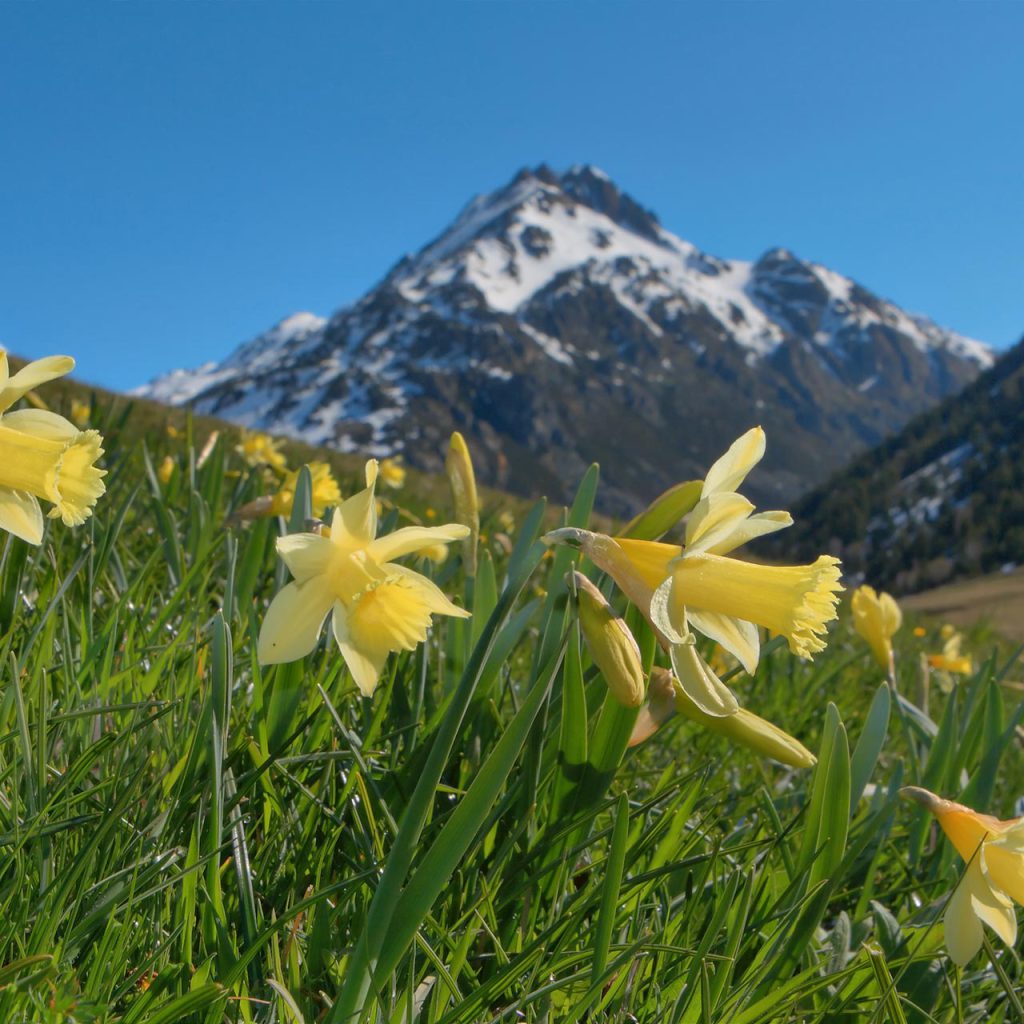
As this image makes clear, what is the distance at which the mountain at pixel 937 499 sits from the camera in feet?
115

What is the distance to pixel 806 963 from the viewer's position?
122 centimetres

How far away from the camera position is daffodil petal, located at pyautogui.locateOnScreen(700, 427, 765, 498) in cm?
97

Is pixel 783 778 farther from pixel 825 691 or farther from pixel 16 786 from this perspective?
pixel 16 786

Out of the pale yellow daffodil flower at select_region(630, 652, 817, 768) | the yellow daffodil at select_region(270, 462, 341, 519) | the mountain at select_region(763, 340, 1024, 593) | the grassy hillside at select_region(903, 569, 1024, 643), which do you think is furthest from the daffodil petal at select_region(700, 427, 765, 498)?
the mountain at select_region(763, 340, 1024, 593)

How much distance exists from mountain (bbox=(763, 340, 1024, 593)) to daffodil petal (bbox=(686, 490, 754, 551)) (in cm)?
3500

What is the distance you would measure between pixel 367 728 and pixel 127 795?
0.48 metres

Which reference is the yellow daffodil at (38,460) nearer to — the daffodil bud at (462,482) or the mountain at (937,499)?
the daffodil bud at (462,482)

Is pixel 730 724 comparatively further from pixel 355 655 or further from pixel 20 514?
pixel 20 514

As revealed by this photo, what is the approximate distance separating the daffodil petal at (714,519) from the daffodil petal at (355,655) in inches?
14.6

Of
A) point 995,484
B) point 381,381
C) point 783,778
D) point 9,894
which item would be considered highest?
point 381,381

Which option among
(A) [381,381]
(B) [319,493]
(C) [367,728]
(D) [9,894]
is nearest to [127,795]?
(D) [9,894]

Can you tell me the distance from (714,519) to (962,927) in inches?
22.0

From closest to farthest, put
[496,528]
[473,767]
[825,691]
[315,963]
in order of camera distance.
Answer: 1. [315,963]
2. [473,767]
3. [825,691]
4. [496,528]

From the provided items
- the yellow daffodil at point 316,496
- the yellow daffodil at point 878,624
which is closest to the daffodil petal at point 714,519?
the yellow daffodil at point 316,496
